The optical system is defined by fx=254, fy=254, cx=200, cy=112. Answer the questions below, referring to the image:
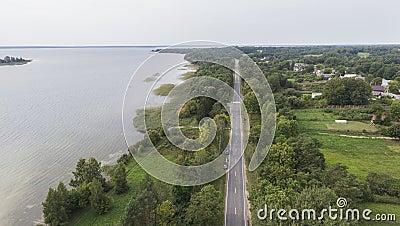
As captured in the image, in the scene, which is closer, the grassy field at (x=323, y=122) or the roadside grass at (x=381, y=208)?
the roadside grass at (x=381, y=208)

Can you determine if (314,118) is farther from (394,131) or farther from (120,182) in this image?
(120,182)

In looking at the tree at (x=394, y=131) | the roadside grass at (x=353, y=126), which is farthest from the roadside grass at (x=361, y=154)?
the roadside grass at (x=353, y=126)

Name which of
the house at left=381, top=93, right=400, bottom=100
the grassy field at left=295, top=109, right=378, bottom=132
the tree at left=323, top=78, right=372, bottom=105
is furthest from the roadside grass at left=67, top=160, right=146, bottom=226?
the house at left=381, top=93, right=400, bottom=100

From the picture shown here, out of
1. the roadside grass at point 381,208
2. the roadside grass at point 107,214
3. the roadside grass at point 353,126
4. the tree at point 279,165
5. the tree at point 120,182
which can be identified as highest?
the tree at point 279,165

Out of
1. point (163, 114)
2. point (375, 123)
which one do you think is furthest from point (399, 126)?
point (163, 114)

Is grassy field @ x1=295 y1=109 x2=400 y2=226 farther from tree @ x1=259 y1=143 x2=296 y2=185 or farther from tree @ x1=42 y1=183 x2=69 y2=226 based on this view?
tree @ x1=42 y1=183 x2=69 y2=226

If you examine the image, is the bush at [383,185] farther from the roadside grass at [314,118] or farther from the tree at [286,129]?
the roadside grass at [314,118]

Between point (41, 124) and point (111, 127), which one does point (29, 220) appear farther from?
point (41, 124)
